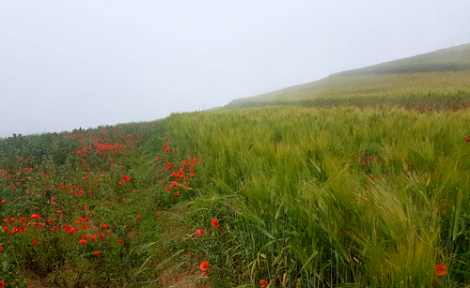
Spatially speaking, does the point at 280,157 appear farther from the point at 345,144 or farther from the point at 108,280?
the point at 108,280

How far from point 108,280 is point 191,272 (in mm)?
669

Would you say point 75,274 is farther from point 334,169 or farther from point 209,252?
point 334,169

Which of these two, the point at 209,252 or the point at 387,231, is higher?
the point at 387,231

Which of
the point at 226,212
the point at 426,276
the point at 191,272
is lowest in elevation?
the point at 191,272

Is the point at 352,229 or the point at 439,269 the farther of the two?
the point at 352,229

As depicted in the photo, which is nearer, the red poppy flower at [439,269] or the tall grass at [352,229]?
the red poppy flower at [439,269]

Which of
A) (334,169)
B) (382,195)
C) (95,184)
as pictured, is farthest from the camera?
(95,184)

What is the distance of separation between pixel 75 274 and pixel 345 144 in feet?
9.06

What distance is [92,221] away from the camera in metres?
2.82

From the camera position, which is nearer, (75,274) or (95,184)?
(75,274)

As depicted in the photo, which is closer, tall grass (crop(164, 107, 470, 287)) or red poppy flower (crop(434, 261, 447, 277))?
red poppy flower (crop(434, 261, 447, 277))

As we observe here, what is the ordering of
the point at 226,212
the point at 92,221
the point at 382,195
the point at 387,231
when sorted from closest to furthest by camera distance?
the point at 387,231, the point at 382,195, the point at 226,212, the point at 92,221

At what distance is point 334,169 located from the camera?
4.83 feet

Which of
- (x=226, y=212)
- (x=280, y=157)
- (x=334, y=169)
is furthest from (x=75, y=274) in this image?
(x=334, y=169)
